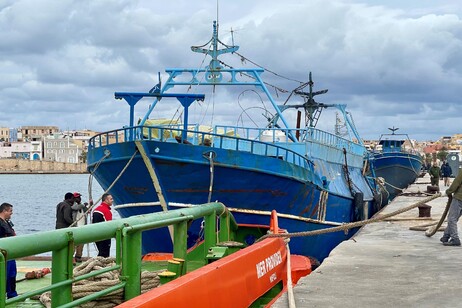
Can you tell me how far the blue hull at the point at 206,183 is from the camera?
1279cm

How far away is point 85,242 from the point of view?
4750mm

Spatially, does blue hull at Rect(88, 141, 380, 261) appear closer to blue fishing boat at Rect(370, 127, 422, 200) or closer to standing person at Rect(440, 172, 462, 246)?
standing person at Rect(440, 172, 462, 246)

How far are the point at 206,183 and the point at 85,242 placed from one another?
326 inches

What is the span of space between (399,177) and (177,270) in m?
29.0

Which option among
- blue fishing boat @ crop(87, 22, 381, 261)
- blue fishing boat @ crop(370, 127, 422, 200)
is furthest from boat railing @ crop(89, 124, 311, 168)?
blue fishing boat @ crop(370, 127, 422, 200)

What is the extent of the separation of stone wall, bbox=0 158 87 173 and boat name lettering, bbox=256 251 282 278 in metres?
163

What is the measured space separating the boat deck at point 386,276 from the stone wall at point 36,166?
16056 centimetres

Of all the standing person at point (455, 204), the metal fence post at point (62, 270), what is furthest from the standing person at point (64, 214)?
the metal fence post at point (62, 270)

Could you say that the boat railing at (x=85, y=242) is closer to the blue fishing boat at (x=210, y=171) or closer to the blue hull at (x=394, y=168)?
the blue fishing boat at (x=210, y=171)

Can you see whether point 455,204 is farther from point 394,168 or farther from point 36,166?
point 36,166

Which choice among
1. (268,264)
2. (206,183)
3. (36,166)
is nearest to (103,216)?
(206,183)

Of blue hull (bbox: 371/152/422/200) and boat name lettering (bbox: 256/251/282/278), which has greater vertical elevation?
blue hull (bbox: 371/152/422/200)

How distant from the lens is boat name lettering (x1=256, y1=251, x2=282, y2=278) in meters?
7.35

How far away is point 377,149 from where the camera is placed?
4009 centimetres
